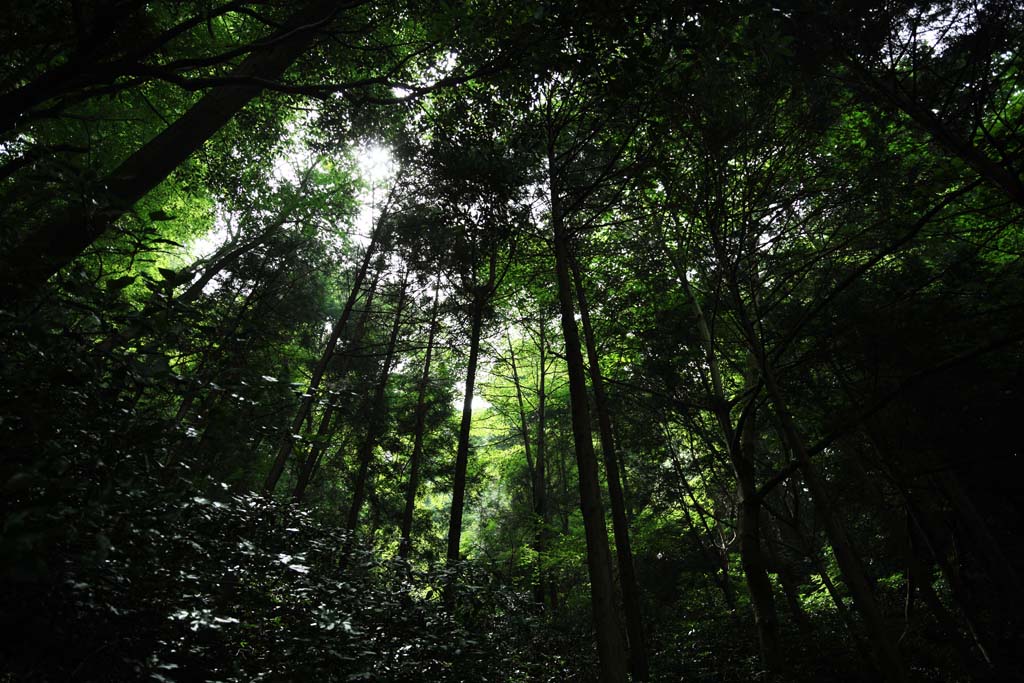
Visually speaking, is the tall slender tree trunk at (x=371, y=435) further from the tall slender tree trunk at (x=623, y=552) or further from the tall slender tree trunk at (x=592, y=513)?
the tall slender tree trunk at (x=592, y=513)

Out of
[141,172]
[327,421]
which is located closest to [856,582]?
[141,172]

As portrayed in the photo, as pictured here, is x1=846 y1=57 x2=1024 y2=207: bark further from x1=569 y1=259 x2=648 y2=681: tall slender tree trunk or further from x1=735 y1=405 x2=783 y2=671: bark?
x1=569 y1=259 x2=648 y2=681: tall slender tree trunk

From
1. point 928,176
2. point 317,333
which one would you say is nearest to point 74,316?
point 928,176

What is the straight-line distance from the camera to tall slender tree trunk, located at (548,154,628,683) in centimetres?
350

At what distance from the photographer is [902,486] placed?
5652mm

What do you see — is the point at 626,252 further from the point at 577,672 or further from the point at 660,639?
the point at 660,639

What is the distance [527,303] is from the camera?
12672 mm

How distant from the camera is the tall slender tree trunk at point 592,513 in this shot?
3498 mm

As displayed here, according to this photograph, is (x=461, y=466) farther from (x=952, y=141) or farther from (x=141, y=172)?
(x=952, y=141)

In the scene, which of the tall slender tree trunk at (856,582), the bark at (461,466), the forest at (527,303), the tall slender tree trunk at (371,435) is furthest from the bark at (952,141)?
the tall slender tree trunk at (371,435)

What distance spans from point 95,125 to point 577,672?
1092 centimetres

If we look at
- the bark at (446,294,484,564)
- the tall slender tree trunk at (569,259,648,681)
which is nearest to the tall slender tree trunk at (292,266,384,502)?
the bark at (446,294,484,564)

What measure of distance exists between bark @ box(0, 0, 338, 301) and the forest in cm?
3

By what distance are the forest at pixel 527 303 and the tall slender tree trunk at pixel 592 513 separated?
33 millimetres
